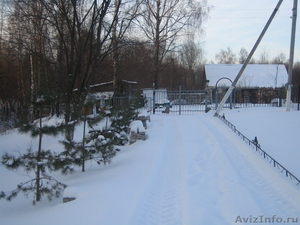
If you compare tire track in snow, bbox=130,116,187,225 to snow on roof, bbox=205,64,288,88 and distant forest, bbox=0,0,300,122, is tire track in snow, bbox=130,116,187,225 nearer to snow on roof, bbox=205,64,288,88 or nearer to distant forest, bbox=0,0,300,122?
distant forest, bbox=0,0,300,122

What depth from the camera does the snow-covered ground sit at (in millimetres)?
4156

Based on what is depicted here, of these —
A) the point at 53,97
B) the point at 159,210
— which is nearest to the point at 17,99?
the point at 53,97

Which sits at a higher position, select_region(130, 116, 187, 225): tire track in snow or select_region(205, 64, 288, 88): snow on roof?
select_region(205, 64, 288, 88): snow on roof

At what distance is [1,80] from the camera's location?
67.5 ft

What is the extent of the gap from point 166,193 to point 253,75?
31.6m

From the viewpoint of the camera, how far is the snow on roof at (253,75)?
31.6 metres

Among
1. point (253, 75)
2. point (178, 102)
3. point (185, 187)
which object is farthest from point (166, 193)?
point (253, 75)

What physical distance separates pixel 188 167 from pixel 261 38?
888cm

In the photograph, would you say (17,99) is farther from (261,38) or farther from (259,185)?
(259,185)

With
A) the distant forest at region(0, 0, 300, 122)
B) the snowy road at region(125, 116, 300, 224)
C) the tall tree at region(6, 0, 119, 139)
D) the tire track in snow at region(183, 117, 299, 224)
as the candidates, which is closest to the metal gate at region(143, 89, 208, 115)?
the distant forest at region(0, 0, 300, 122)

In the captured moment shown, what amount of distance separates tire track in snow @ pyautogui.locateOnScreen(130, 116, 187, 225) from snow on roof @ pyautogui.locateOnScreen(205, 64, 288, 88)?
25.6 meters

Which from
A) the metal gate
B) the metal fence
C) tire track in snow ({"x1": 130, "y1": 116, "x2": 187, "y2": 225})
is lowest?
tire track in snow ({"x1": 130, "y1": 116, "x2": 187, "y2": 225})

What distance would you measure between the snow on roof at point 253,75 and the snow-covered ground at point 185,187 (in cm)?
2345

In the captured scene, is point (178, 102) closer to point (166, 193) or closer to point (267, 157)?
point (267, 157)
